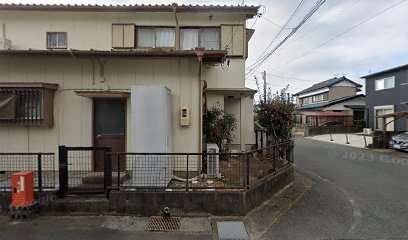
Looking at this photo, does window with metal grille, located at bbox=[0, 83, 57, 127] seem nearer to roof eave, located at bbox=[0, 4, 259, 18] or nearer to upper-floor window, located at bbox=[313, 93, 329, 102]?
roof eave, located at bbox=[0, 4, 259, 18]

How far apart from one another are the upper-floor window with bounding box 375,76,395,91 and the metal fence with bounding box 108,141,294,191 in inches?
786

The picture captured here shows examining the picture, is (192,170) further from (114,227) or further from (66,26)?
(66,26)

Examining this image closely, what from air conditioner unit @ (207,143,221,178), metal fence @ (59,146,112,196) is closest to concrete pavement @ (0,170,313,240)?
metal fence @ (59,146,112,196)

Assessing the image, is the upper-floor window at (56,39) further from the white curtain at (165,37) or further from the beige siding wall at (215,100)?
the beige siding wall at (215,100)

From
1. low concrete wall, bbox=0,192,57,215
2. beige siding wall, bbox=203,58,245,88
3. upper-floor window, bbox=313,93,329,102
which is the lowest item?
low concrete wall, bbox=0,192,57,215

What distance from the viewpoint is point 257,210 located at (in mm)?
5273

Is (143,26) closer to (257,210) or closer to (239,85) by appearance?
(239,85)

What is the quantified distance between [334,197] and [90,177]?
18.8ft

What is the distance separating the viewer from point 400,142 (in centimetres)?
1475

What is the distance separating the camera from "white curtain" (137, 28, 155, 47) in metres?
9.34

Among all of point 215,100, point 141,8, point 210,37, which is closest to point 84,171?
point 215,100

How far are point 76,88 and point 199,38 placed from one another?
15.1 feet

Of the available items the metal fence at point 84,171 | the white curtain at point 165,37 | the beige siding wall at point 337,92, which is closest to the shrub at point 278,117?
the white curtain at point 165,37

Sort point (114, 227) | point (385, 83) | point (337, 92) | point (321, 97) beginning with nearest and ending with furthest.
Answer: point (114, 227) → point (385, 83) → point (337, 92) → point (321, 97)
